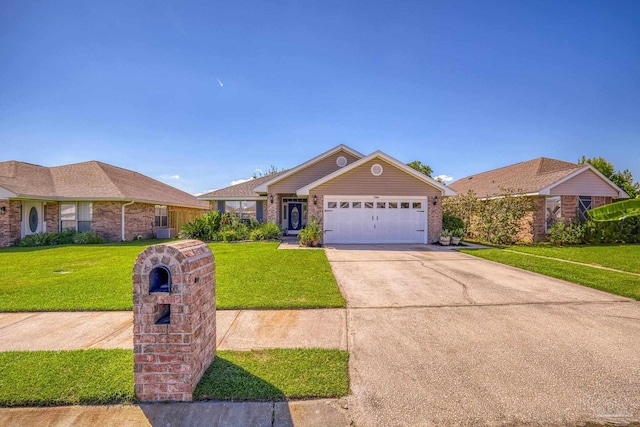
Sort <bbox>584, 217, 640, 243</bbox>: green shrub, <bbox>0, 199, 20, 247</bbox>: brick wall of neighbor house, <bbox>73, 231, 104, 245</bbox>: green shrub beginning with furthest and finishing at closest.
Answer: <bbox>584, 217, 640, 243</bbox>: green shrub → <bbox>73, 231, 104, 245</bbox>: green shrub → <bbox>0, 199, 20, 247</bbox>: brick wall of neighbor house

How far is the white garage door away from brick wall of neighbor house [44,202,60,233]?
52.6ft

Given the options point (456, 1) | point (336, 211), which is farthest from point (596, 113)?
point (336, 211)

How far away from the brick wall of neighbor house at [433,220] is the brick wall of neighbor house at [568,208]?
7.41 m

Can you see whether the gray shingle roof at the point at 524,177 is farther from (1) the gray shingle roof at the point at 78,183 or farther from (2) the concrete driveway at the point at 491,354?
(1) the gray shingle roof at the point at 78,183

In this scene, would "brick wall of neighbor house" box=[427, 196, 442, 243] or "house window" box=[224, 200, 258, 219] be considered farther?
"house window" box=[224, 200, 258, 219]

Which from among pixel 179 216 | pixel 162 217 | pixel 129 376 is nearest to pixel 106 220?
pixel 162 217

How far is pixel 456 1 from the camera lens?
33.6ft

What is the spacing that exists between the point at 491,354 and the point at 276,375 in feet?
8.83

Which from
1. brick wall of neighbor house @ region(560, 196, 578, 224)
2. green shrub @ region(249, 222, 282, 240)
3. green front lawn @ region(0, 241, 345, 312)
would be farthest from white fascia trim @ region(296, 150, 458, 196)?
brick wall of neighbor house @ region(560, 196, 578, 224)

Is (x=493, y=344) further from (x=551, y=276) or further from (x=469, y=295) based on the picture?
(x=551, y=276)

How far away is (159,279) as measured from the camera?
9.27 feet

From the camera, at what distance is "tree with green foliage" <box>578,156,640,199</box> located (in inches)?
765

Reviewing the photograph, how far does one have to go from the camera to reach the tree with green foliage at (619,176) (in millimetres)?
19433

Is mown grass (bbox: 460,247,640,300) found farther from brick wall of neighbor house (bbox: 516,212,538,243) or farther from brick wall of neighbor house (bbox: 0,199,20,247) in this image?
brick wall of neighbor house (bbox: 0,199,20,247)
